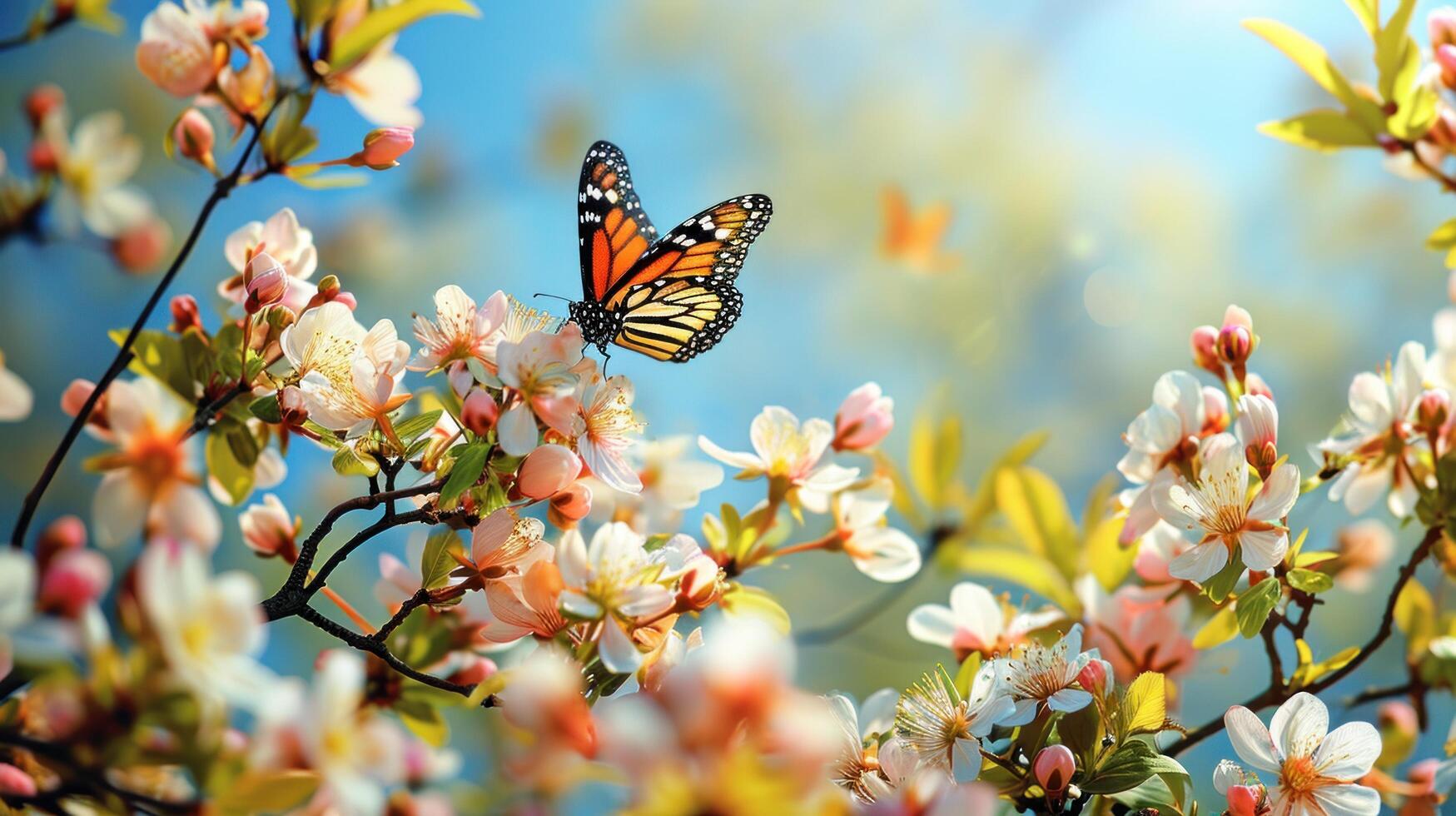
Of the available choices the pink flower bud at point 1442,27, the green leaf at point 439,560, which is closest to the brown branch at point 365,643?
the green leaf at point 439,560

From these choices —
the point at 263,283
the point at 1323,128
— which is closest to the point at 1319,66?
the point at 1323,128

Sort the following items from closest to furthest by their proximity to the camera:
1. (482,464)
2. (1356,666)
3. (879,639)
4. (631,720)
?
(631,720) → (482,464) → (1356,666) → (879,639)

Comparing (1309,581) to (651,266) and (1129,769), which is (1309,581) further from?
(651,266)

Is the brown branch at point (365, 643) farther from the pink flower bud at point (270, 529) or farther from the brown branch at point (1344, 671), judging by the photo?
the brown branch at point (1344, 671)

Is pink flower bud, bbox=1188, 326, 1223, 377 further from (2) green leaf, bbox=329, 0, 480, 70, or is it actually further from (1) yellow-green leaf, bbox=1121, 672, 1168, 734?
(2) green leaf, bbox=329, 0, 480, 70

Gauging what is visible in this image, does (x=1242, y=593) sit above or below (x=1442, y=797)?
above

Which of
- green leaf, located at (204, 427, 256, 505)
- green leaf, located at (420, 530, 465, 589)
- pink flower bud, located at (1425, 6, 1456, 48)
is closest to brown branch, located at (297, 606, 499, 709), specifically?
green leaf, located at (420, 530, 465, 589)

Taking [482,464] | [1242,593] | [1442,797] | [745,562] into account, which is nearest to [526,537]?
[482,464]

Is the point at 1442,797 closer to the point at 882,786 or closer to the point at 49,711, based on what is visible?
the point at 882,786
